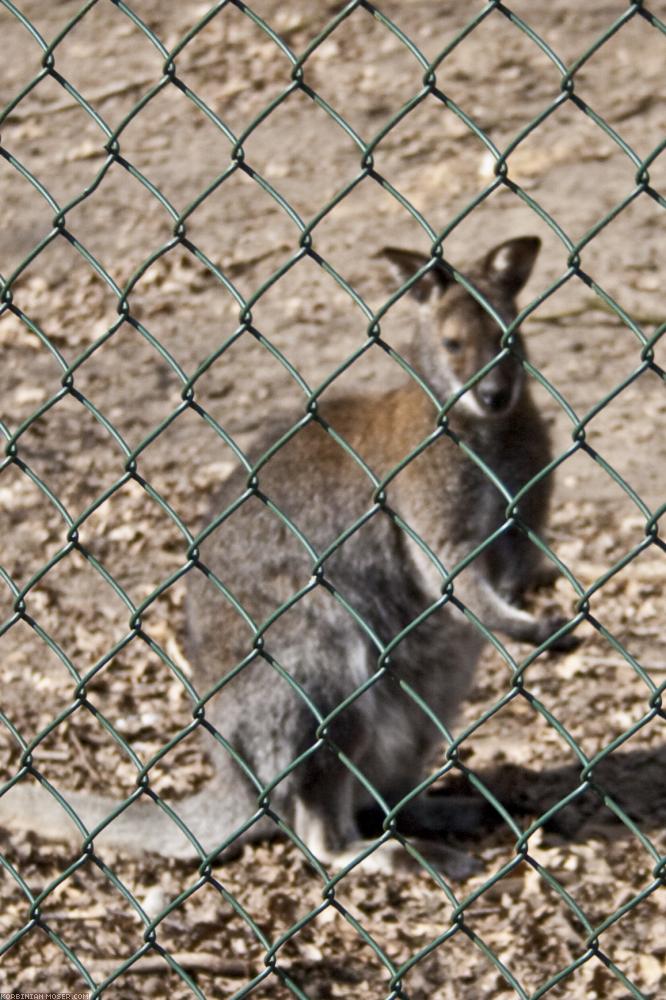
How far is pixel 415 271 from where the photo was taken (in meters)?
4.22

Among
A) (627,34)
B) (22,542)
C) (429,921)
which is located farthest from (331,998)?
(627,34)

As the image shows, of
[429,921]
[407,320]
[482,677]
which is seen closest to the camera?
[429,921]

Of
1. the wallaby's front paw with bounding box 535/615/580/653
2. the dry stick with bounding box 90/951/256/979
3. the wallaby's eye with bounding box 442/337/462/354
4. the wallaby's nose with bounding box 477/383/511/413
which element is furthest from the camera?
the wallaby's eye with bounding box 442/337/462/354

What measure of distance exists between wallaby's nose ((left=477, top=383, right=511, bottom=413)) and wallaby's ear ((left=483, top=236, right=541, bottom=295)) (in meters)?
0.34

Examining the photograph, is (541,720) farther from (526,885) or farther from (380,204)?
(380,204)

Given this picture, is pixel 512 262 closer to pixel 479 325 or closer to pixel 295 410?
pixel 479 325

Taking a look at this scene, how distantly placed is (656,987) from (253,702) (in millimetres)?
1265

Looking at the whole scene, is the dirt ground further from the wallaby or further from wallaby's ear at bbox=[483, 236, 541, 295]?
wallaby's ear at bbox=[483, 236, 541, 295]

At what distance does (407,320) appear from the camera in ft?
21.3

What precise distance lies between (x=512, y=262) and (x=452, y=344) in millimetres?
296

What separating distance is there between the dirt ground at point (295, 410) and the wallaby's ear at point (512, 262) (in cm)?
66

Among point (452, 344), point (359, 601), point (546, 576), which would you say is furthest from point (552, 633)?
point (452, 344)

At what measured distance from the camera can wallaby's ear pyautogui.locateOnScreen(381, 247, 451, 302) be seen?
162 inches

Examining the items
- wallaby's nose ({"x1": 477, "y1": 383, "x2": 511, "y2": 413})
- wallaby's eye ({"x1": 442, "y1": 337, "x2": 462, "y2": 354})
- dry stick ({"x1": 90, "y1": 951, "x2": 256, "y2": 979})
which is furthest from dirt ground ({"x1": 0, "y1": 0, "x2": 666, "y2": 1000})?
wallaby's eye ({"x1": 442, "y1": 337, "x2": 462, "y2": 354})
